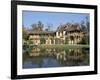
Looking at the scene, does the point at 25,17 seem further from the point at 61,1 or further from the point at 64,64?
the point at 64,64

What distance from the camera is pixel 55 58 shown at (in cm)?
206

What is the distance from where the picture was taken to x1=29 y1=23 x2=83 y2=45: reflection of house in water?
2012 millimetres

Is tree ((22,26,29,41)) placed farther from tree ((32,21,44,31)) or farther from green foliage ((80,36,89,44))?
green foliage ((80,36,89,44))

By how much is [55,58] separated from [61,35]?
23cm

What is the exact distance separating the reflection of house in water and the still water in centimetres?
9

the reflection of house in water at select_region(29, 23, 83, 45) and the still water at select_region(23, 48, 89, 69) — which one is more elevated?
the reflection of house in water at select_region(29, 23, 83, 45)

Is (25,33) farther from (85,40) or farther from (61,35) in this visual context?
(85,40)

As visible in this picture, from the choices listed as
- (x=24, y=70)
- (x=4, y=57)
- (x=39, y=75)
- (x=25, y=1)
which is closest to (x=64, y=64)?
(x=39, y=75)

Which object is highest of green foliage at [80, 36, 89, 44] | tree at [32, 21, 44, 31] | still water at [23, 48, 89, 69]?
tree at [32, 21, 44, 31]

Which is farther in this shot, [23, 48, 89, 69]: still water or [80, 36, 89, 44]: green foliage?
[80, 36, 89, 44]: green foliage

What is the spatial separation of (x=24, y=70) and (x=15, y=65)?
10 centimetres

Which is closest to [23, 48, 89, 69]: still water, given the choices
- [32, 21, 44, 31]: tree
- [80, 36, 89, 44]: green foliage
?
[80, 36, 89, 44]: green foliage

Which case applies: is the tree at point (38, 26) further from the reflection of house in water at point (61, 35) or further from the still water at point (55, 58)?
the still water at point (55, 58)

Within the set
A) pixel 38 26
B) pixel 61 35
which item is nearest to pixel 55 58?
pixel 61 35
